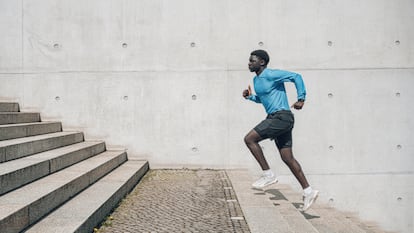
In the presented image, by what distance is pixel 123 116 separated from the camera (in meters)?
7.61

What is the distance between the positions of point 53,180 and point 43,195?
2.45ft

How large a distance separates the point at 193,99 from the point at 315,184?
8.85 feet

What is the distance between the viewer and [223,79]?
756 cm

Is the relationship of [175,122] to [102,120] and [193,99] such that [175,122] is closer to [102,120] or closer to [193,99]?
[193,99]

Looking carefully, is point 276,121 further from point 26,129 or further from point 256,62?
point 26,129

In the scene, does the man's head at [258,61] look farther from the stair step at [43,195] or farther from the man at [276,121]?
the stair step at [43,195]

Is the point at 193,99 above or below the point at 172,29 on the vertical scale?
below

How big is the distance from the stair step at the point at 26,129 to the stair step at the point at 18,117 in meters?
0.20

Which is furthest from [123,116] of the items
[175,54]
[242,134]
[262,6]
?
[262,6]

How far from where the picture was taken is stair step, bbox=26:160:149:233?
3.16 m

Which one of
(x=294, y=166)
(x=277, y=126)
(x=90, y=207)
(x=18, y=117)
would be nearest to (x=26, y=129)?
(x=18, y=117)

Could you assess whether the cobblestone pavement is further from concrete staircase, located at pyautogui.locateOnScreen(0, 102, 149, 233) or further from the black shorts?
the black shorts

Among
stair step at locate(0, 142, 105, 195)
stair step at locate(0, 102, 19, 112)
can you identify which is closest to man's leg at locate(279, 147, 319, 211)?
stair step at locate(0, 142, 105, 195)

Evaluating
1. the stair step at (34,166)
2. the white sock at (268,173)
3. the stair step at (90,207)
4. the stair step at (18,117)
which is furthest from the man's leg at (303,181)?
the stair step at (18,117)
